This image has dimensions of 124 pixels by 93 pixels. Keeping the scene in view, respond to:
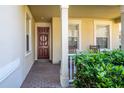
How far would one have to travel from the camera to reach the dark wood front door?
48.6ft

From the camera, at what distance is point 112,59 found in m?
3.91

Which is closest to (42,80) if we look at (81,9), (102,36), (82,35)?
(81,9)

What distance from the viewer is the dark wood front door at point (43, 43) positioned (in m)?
14.8

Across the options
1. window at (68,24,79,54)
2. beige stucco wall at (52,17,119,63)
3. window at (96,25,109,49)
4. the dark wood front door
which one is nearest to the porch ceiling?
beige stucco wall at (52,17,119,63)

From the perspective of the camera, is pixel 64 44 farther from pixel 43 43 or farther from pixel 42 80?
pixel 43 43

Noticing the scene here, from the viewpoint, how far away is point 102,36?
13.1 metres

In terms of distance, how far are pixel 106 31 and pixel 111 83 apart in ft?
36.1

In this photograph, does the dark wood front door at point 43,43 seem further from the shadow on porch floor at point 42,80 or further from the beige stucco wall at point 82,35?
the shadow on porch floor at point 42,80

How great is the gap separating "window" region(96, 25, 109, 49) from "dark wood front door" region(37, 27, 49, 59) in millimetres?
3850

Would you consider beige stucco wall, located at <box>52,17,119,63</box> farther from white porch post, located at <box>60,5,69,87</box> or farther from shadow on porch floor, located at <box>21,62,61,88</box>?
white porch post, located at <box>60,5,69,87</box>

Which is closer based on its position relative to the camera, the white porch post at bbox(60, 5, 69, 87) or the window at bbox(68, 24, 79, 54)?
the white porch post at bbox(60, 5, 69, 87)

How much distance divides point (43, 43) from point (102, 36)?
4.33 meters
